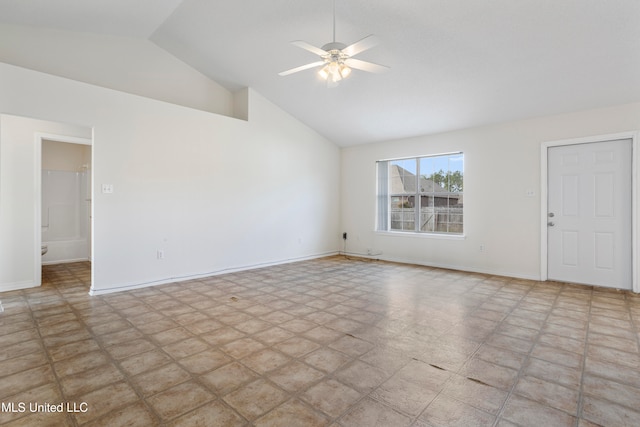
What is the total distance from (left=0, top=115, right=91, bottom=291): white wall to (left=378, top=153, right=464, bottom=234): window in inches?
215

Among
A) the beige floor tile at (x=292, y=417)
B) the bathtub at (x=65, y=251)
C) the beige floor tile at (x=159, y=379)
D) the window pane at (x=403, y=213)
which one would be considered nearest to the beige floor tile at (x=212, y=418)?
the beige floor tile at (x=292, y=417)

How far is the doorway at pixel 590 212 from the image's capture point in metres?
4.12

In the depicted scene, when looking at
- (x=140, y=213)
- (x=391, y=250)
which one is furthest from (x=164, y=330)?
(x=391, y=250)

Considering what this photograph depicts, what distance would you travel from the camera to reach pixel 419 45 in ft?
12.0

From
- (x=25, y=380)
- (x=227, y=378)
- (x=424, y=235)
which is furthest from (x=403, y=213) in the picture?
(x=25, y=380)

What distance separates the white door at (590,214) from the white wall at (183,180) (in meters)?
4.15

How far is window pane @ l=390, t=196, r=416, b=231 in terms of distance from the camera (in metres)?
6.27

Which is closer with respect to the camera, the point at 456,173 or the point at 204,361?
the point at 204,361

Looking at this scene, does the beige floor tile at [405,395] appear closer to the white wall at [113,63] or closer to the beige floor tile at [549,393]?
the beige floor tile at [549,393]

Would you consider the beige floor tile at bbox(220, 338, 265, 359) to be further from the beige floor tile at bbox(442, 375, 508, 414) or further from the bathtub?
the bathtub

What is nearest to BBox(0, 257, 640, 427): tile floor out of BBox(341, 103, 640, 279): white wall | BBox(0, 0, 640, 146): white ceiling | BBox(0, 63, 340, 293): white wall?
BBox(0, 63, 340, 293): white wall

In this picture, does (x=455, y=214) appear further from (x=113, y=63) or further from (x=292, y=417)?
(x=113, y=63)

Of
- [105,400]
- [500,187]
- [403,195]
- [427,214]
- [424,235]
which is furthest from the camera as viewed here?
[403,195]

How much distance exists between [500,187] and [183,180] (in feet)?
16.2
